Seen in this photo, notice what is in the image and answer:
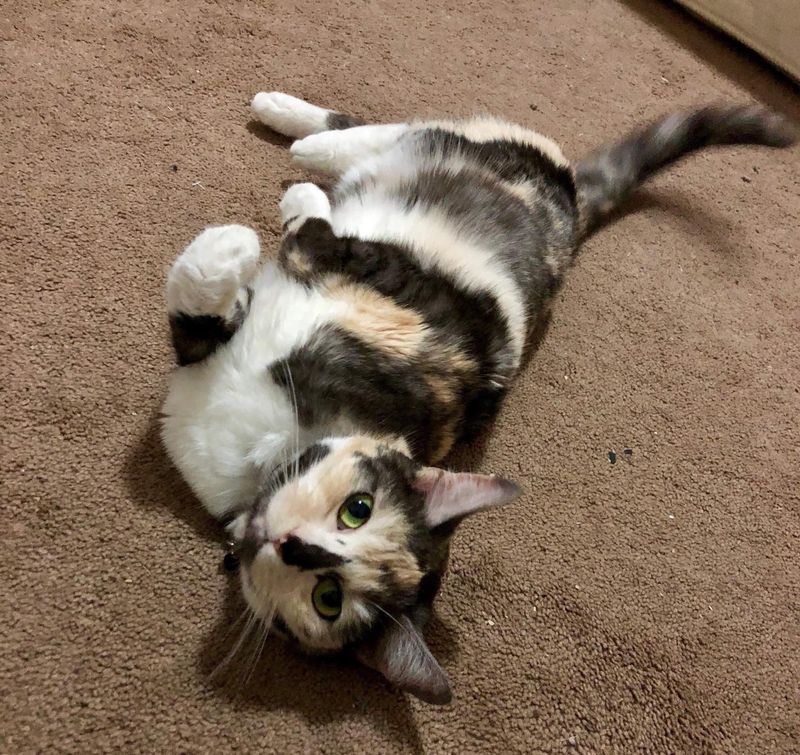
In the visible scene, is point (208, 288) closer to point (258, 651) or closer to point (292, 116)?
point (258, 651)

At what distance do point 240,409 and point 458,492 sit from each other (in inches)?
15.2

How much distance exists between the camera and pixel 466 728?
1.11 metres

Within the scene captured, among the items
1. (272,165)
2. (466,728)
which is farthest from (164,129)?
(466,728)

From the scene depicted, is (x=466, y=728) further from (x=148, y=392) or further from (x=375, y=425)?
(x=148, y=392)

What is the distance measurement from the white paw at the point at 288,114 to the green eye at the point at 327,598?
42.8 inches

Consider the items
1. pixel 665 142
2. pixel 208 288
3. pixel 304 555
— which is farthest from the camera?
pixel 665 142

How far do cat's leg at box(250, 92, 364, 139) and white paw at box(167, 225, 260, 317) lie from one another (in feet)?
1.95

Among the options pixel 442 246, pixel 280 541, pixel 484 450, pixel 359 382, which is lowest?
pixel 484 450

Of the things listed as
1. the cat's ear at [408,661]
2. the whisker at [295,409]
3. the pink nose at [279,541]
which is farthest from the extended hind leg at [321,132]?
the cat's ear at [408,661]

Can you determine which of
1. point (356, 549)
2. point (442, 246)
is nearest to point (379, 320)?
point (442, 246)

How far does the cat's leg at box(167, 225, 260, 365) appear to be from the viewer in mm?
1008

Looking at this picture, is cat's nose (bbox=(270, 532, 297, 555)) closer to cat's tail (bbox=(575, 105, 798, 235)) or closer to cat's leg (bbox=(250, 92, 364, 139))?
cat's leg (bbox=(250, 92, 364, 139))

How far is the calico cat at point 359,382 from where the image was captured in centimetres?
96

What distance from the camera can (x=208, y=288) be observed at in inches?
39.9
